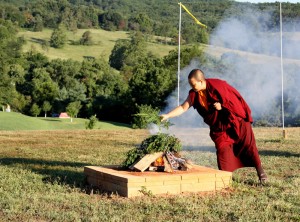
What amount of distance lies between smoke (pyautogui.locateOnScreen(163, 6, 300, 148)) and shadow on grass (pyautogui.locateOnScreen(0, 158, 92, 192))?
702 centimetres

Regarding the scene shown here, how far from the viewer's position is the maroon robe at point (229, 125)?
28.2 feet

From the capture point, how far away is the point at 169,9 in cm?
15838

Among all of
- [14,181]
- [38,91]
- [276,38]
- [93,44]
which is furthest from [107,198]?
[93,44]

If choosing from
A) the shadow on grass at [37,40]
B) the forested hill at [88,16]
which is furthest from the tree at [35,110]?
the forested hill at [88,16]

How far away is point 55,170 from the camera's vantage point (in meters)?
10.3

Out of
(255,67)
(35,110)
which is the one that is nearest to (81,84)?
Answer: (35,110)

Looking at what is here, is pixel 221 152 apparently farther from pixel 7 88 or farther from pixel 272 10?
pixel 7 88

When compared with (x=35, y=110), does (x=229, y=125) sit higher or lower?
higher

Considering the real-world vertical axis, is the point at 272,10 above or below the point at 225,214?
above

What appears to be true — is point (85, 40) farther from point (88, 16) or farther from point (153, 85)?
point (153, 85)

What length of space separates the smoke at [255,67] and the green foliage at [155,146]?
904 cm

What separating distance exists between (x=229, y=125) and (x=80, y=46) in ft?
349

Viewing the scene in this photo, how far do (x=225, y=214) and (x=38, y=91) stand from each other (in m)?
61.5

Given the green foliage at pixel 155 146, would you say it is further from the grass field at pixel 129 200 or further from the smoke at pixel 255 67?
the smoke at pixel 255 67
